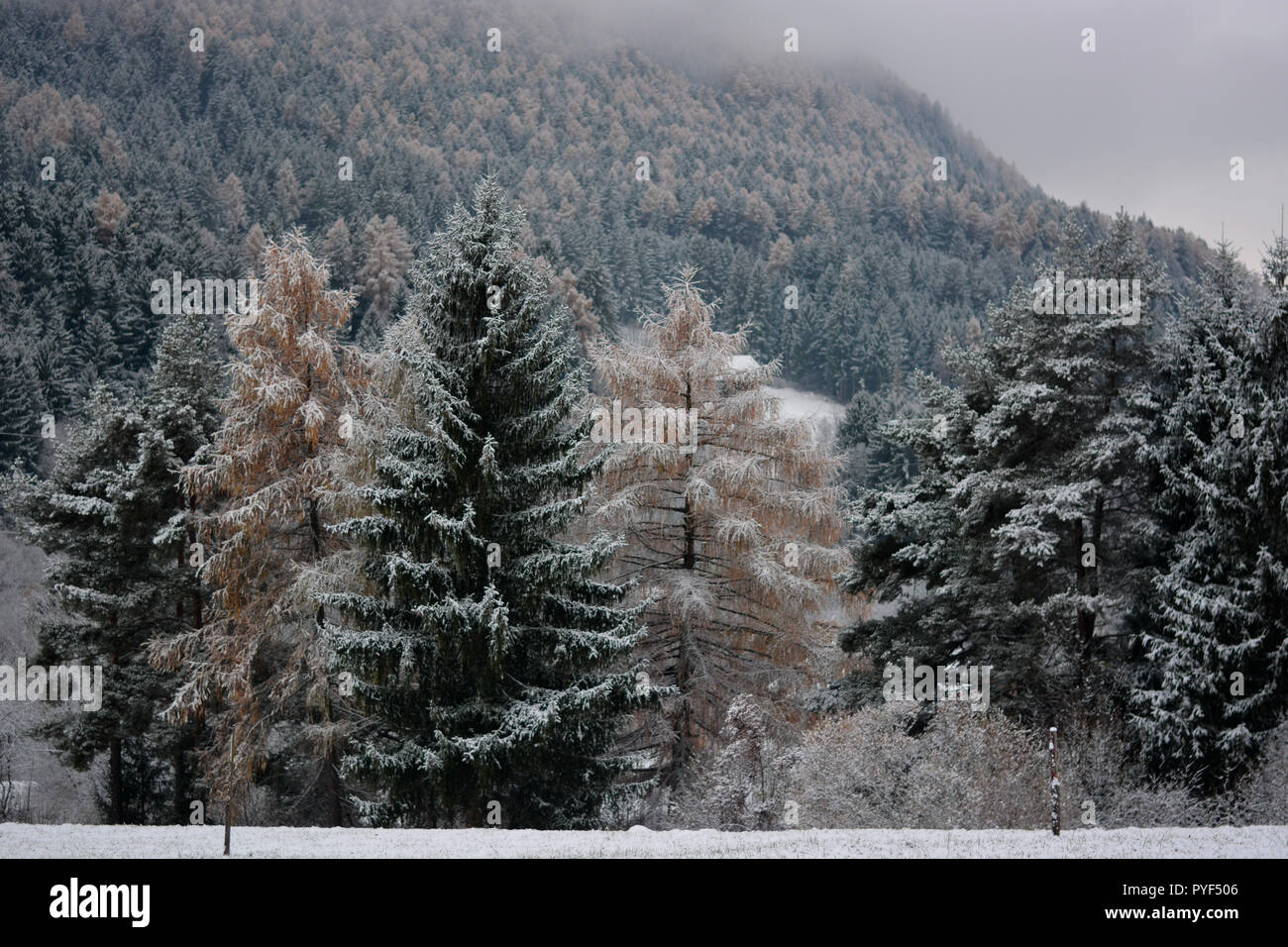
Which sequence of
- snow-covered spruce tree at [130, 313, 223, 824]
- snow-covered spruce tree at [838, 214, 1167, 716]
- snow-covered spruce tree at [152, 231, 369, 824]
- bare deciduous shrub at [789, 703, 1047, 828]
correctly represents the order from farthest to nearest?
snow-covered spruce tree at [130, 313, 223, 824] → snow-covered spruce tree at [838, 214, 1167, 716] → snow-covered spruce tree at [152, 231, 369, 824] → bare deciduous shrub at [789, 703, 1047, 828]

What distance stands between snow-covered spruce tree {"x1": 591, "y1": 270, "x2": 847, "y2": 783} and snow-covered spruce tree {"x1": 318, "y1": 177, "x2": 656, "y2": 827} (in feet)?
9.79

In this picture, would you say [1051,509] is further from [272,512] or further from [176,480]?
[176,480]

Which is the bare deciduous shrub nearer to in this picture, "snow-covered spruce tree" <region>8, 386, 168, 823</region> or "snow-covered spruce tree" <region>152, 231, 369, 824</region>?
"snow-covered spruce tree" <region>152, 231, 369, 824</region>

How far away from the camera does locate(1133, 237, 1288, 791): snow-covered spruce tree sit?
1972 cm

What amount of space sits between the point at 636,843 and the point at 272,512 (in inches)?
427

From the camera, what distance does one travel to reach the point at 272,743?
26047mm

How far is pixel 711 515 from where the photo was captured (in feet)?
74.6

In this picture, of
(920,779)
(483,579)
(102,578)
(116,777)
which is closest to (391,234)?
(102,578)

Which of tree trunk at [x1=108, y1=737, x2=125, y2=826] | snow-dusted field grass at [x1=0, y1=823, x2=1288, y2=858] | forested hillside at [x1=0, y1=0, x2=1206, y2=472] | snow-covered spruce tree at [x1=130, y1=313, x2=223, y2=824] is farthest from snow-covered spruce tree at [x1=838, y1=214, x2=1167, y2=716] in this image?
tree trunk at [x1=108, y1=737, x2=125, y2=826]

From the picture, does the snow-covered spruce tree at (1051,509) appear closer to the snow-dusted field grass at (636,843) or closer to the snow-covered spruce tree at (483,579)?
the snow-dusted field grass at (636,843)

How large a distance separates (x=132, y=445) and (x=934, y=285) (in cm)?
13516

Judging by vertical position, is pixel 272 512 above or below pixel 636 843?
above

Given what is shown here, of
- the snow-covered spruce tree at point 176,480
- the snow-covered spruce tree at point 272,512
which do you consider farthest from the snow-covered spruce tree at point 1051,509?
the snow-covered spruce tree at point 176,480

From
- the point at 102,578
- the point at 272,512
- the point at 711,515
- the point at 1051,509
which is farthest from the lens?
the point at 102,578
